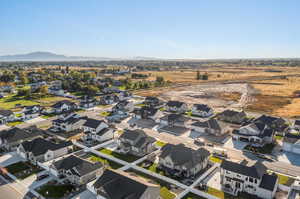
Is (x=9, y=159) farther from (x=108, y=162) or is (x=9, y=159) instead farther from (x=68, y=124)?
(x=108, y=162)

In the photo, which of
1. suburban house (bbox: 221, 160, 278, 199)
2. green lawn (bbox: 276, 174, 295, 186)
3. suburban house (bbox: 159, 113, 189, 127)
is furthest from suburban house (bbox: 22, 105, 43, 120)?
green lawn (bbox: 276, 174, 295, 186)

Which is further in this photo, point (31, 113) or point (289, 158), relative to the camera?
point (31, 113)

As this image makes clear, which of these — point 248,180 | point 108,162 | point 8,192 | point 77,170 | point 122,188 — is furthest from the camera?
point 108,162

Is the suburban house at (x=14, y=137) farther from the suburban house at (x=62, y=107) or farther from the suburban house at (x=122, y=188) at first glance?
the suburban house at (x=62, y=107)

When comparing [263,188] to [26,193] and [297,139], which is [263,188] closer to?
[297,139]

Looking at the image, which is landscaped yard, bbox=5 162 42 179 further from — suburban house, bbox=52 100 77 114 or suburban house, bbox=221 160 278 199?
suburban house, bbox=52 100 77 114

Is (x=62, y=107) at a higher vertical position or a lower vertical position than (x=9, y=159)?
higher

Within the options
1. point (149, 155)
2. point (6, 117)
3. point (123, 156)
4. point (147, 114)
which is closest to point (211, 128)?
point (147, 114)
